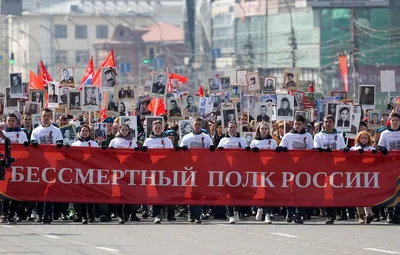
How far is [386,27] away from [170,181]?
3301 inches

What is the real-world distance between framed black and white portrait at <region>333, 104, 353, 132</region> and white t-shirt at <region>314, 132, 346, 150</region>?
1968mm

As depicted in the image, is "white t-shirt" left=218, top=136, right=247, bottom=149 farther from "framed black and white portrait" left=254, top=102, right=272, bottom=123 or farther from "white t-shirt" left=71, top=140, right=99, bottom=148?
"framed black and white portrait" left=254, top=102, right=272, bottom=123

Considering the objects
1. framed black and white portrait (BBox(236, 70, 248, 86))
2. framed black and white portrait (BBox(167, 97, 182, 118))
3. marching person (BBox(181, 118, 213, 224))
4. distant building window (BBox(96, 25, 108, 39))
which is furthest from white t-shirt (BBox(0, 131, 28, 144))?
distant building window (BBox(96, 25, 108, 39))

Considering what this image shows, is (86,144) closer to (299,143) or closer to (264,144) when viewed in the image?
(264,144)

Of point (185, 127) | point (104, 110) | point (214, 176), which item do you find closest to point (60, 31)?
point (104, 110)

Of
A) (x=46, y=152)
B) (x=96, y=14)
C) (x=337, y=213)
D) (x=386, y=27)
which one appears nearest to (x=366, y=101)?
Result: (x=337, y=213)

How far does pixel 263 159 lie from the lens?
66.3ft

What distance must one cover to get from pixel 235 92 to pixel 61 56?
132 m

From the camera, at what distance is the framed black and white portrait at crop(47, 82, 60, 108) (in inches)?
1038

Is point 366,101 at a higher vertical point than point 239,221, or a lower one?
higher
